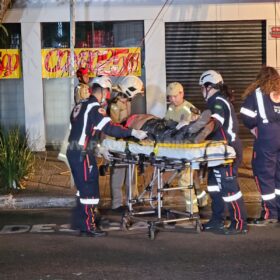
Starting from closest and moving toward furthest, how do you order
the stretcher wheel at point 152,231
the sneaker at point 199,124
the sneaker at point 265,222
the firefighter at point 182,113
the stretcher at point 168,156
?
the stretcher at point 168,156 → the sneaker at point 199,124 → the stretcher wheel at point 152,231 → the sneaker at point 265,222 → the firefighter at point 182,113

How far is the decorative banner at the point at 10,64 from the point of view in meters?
13.2

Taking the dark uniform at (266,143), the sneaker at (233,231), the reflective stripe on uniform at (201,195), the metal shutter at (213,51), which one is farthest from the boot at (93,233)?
the metal shutter at (213,51)

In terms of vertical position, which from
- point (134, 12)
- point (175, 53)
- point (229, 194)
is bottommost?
point (229, 194)

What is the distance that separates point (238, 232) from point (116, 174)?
6.81ft

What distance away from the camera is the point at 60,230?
762 centimetres

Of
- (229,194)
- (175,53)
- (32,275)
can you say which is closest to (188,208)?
(229,194)

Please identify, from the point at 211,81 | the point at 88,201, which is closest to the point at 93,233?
the point at 88,201

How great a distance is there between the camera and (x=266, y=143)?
7.58m

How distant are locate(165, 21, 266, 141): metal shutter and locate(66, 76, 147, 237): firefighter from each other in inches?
247

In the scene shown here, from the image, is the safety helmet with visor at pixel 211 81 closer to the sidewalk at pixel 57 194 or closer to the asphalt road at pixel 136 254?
the asphalt road at pixel 136 254

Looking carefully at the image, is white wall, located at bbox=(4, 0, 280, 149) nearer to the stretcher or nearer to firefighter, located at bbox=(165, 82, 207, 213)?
firefighter, located at bbox=(165, 82, 207, 213)

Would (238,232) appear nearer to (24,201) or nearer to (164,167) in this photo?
(164,167)

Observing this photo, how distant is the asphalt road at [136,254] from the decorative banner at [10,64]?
5.98 metres

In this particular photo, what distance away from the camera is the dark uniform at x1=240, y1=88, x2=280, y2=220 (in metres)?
7.54
